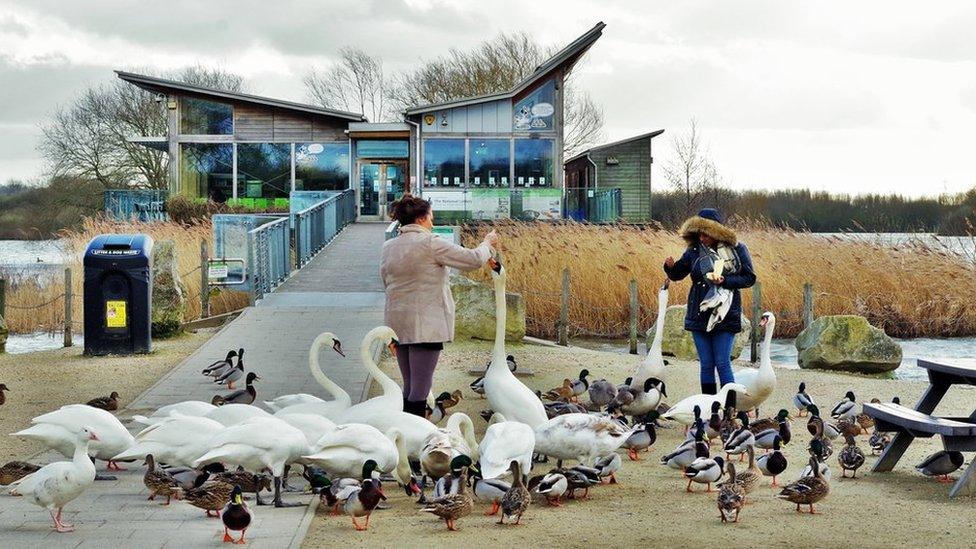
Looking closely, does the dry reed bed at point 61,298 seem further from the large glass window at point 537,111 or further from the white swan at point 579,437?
the white swan at point 579,437

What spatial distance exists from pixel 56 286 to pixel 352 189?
48.6 feet

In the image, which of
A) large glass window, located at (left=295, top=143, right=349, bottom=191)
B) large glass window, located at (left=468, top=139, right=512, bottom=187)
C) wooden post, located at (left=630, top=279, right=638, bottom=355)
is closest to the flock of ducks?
wooden post, located at (left=630, top=279, right=638, bottom=355)

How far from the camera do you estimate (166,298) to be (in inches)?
771

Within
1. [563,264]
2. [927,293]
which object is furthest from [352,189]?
[927,293]

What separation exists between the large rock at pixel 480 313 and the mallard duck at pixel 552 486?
36.0 ft

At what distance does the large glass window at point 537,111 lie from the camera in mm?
A: 41281

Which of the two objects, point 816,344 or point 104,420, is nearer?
point 104,420

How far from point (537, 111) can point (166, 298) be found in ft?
76.9

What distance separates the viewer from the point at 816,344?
19250mm

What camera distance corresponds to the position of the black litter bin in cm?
1667

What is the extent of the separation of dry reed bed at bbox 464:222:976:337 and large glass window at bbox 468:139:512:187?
14455 mm

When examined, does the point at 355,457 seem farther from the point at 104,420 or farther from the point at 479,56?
the point at 479,56

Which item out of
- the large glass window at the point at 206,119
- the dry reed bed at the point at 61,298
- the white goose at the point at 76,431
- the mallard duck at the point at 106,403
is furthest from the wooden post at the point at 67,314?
the large glass window at the point at 206,119

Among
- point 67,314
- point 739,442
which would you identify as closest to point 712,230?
point 739,442
